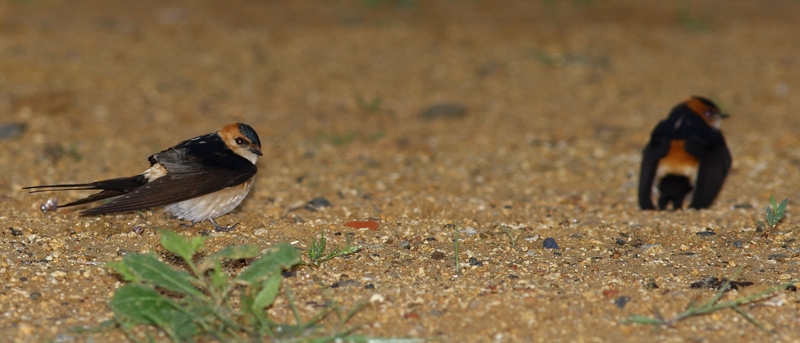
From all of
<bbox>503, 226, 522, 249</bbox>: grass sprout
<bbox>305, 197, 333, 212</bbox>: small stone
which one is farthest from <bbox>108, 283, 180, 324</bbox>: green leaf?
<bbox>305, 197, 333, 212</bbox>: small stone

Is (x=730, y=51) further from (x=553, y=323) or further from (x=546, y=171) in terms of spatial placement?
(x=553, y=323)

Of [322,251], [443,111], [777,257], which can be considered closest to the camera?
[322,251]

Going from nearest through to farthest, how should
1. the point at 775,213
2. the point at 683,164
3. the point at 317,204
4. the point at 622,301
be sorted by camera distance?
the point at 622,301 → the point at 775,213 → the point at 317,204 → the point at 683,164

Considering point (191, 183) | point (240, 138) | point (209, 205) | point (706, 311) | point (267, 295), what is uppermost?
point (240, 138)

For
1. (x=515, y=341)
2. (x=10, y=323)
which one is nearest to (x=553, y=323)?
(x=515, y=341)

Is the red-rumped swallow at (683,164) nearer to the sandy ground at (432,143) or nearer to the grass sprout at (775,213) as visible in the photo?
the sandy ground at (432,143)

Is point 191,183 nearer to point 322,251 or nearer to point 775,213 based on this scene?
point 322,251

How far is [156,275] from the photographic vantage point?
3260 mm

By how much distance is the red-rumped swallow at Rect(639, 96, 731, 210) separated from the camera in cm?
557

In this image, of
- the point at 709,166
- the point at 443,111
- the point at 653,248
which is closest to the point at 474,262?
the point at 653,248

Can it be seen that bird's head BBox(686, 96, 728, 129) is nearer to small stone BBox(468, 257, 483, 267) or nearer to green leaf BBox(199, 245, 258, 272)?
small stone BBox(468, 257, 483, 267)

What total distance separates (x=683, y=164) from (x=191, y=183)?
290 cm

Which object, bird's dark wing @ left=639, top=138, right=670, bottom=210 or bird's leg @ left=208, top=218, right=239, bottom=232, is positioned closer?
bird's leg @ left=208, top=218, right=239, bottom=232

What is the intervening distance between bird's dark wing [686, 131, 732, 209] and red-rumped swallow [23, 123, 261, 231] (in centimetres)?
253
